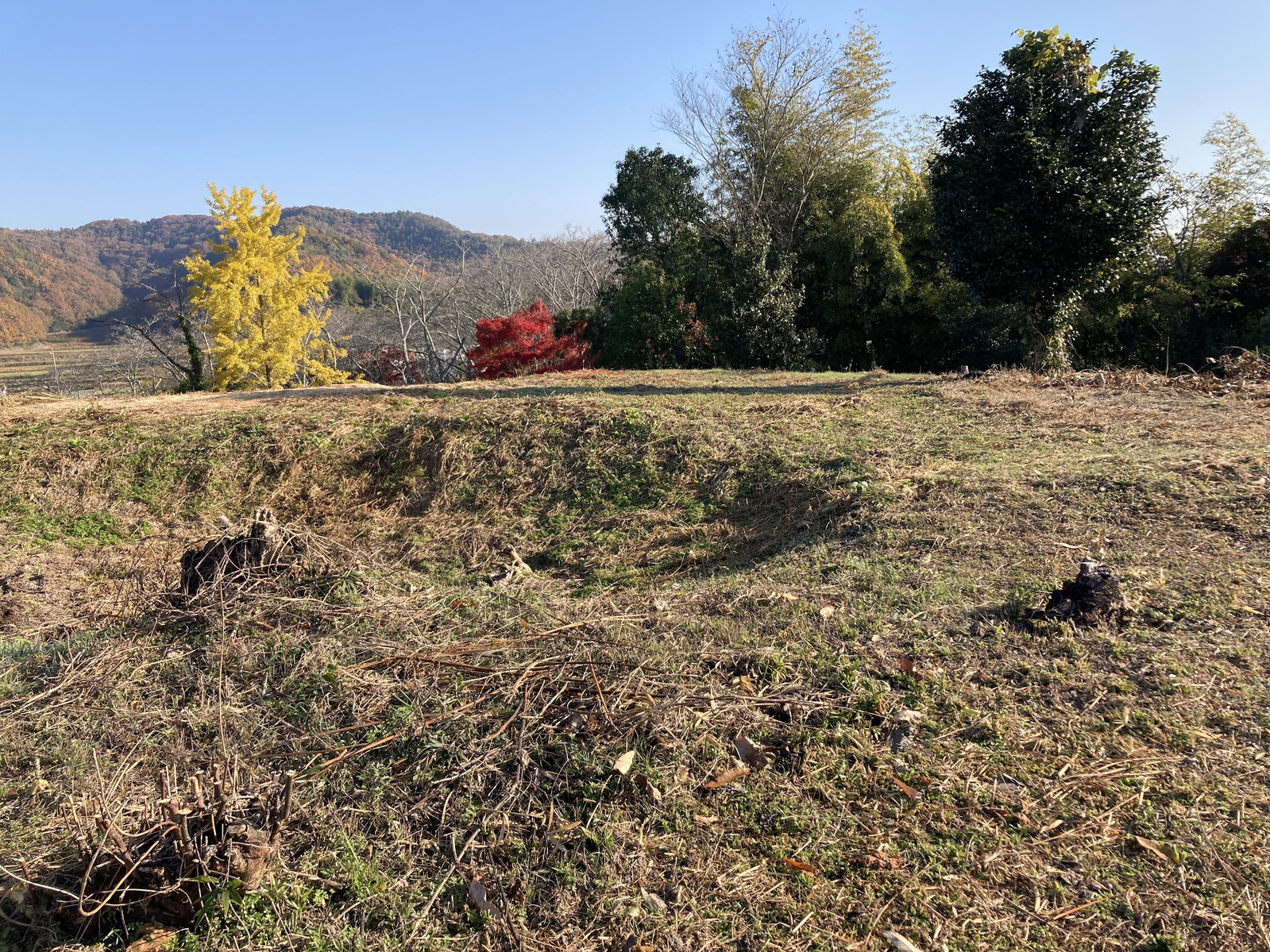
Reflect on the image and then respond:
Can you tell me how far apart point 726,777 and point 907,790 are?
1.92ft

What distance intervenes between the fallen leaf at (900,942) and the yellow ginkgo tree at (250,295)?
1947 cm

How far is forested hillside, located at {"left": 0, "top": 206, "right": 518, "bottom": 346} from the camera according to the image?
4853cm

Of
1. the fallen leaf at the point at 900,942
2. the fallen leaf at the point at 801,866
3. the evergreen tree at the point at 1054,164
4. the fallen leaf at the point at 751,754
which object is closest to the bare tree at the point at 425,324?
the evergreen tree at the point at 1054,164

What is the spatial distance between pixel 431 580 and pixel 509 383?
18.9ft

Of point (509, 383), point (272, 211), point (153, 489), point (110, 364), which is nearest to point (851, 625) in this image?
point (153, 489)

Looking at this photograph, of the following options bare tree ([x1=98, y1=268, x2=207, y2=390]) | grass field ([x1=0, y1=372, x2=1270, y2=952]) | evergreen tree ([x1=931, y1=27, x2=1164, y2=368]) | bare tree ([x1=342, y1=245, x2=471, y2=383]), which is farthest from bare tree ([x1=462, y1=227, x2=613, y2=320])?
grass field ([x1=0, y1=372, x2=1270, y2=952])

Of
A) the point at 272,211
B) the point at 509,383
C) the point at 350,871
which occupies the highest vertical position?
the point at 272,211

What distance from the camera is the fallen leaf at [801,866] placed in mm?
2074

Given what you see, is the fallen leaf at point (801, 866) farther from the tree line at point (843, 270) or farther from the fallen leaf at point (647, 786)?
the tree line at point (843, 270)

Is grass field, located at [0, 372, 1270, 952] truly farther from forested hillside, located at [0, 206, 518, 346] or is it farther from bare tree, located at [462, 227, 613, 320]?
forested hillside, located at [0, 206, 518, 346]

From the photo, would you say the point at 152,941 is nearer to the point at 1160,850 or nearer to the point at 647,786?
the point at 647,786

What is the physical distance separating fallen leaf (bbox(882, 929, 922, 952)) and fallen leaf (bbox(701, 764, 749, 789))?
2.08 feet

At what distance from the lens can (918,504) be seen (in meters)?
4.84

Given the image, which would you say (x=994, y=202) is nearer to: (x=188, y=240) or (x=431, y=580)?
(x=431, y=580)
